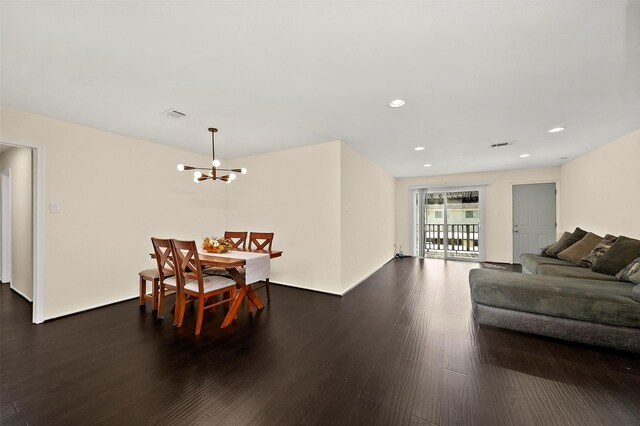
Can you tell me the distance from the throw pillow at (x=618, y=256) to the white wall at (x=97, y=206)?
6298 millimetres

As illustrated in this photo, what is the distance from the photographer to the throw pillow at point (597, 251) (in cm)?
340

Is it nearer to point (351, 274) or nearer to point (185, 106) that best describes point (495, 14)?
point (185, 106)

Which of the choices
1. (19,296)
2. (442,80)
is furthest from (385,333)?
(19,296)

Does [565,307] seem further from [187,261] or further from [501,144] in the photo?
[187,261]

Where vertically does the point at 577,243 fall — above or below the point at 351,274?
above

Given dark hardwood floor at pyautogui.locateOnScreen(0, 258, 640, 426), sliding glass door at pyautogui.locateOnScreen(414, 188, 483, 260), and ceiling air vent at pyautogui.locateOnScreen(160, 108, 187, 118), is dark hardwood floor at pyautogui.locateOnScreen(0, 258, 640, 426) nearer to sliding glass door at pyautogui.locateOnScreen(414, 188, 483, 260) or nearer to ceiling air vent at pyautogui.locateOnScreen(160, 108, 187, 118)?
ceiling air vent at pyautogui.locateOnScreen(160, 108, 187, 118)

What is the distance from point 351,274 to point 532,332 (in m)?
2.40

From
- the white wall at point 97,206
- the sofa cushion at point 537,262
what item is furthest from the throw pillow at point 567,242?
the white wall at point 97,206

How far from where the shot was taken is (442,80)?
2.12 metres

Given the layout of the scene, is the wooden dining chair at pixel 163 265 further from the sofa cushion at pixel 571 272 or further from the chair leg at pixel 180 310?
the sofa cushion at pixel 571 272

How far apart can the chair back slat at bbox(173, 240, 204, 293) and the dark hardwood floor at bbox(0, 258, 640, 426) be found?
57cm

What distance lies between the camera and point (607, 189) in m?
3.98

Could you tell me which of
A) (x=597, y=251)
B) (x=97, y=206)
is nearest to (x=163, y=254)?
(x=97, y=206)

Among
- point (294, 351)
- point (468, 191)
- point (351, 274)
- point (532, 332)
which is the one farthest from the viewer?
point (468, 191)
